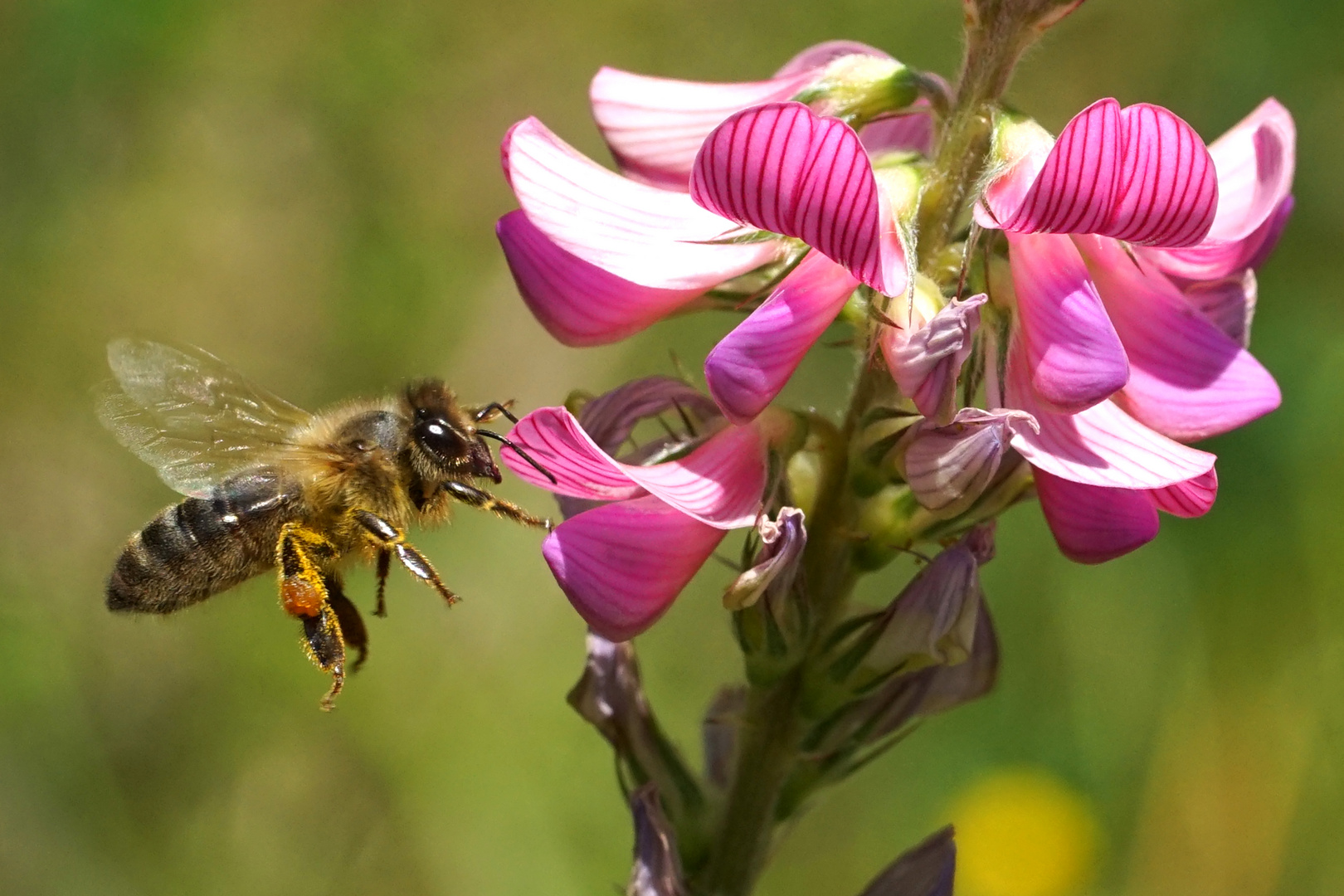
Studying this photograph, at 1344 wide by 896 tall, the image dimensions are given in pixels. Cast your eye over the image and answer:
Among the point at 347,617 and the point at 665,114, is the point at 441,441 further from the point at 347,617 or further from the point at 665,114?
the point at 665,114

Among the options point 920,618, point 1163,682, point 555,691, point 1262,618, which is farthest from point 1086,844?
point 920,618

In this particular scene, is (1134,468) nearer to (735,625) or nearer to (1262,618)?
(735,625)

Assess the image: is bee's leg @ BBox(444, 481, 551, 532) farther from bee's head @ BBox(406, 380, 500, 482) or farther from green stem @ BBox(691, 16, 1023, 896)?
green stem @ BBox(691, 16, 1023, 896)

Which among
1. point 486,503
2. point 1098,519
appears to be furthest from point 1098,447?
point 486,503

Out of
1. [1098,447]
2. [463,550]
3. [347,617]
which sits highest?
[1098,447]

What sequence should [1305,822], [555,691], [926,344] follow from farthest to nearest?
[555,691]
[1305,822]
[926,344]

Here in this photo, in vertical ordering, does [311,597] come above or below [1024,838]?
above
